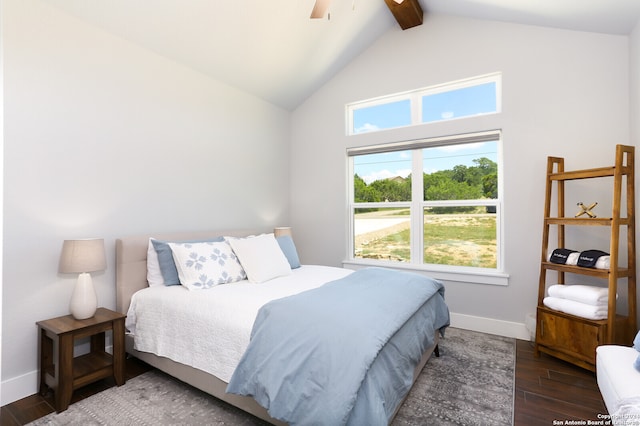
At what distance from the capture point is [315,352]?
1.75m

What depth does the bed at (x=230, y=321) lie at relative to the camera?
2.00 meters

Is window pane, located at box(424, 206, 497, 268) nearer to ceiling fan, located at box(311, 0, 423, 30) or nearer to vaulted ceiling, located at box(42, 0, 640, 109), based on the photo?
vaulted ceiling, located at box(42, 0, 640, 109)

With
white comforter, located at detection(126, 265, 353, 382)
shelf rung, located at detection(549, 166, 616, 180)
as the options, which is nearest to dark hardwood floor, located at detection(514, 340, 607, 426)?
shelf rung, located at detection(549, 166, 616, 180)

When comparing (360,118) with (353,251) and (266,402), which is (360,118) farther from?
(266,402)

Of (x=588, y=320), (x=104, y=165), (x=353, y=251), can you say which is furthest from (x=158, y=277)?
(x=588, y=320)

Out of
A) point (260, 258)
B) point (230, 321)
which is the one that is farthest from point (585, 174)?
point (230, 321)

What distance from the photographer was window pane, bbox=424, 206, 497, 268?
3670 millimetres

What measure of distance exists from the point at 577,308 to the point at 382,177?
228cm

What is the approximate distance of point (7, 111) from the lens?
2330 millimetres

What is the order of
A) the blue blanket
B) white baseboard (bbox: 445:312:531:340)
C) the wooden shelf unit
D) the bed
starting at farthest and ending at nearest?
white baseboard (bbox: 445:312:531:340), the wooden shelf unit, the bed, the blue blanket

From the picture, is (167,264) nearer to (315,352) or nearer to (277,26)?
(315,352)

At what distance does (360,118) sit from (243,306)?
9.64 ft

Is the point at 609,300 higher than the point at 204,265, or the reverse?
the point at 204,265

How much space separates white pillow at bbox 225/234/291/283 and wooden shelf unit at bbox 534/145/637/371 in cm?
217
